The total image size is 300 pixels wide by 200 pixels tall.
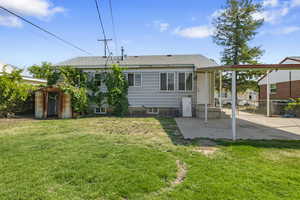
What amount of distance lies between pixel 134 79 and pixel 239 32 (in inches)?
514

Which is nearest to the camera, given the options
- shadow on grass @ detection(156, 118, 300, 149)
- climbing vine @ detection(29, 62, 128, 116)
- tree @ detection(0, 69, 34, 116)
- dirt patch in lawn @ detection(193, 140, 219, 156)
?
dirt patch in lawn @ detection(193, 140, 219, 156)

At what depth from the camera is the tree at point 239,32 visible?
1770 cm

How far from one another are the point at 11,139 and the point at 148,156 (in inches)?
166

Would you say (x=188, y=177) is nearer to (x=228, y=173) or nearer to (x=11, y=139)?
(x=228, y=173)

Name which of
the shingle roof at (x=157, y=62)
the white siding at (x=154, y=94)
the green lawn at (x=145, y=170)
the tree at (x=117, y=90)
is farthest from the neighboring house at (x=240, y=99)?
the green lawn at (x=145, y=170)

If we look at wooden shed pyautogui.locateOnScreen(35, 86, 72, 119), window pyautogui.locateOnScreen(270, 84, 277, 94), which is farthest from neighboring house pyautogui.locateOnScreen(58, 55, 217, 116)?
window pyautogui.locateOnScreen(270, 84, 277, 94)

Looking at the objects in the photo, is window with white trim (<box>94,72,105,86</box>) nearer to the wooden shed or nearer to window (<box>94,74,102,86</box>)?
window (<box>94,74,102,86</box>)

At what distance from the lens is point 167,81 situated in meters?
11.2

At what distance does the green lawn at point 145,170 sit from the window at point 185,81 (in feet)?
21.0

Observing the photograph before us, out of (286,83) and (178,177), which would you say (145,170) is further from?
(286,83)

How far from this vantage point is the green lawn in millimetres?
2422

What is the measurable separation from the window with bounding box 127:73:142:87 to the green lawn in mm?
6923

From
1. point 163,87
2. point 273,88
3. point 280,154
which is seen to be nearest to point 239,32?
point 273,88

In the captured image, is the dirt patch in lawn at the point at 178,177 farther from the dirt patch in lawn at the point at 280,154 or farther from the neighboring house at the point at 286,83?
the neighboring house at the point at 286,83
